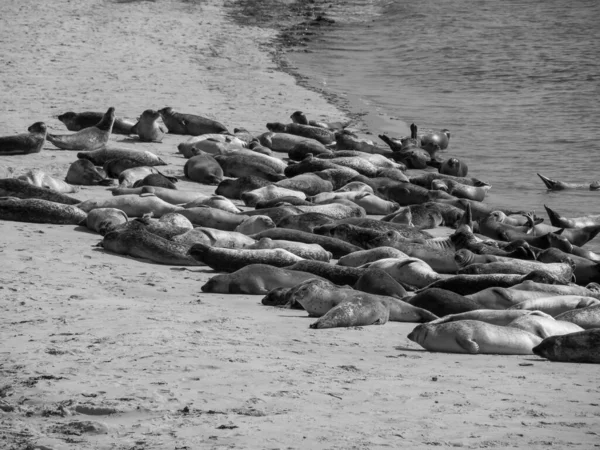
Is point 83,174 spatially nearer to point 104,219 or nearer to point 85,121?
point 104,219

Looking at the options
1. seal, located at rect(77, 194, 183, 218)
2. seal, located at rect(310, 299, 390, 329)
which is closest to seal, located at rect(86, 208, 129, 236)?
seal, located at rect(77, 194, 183, 218)

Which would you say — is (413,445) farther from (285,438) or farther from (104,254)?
(104,254)

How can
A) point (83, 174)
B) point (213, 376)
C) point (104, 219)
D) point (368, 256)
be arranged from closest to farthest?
point (213, 376) → point (368, 256) → point (104, 219) → point (83, 174)

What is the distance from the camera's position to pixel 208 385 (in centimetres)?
390

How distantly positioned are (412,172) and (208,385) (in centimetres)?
813

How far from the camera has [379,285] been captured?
609cm

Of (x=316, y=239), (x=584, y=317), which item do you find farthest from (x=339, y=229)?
(x=584, y=317)

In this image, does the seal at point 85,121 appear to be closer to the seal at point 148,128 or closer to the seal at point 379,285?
the seal at point 148,128

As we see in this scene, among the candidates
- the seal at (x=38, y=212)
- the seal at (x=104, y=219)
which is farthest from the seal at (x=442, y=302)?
the seal at (x=38, y=212)

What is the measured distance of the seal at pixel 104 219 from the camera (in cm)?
744

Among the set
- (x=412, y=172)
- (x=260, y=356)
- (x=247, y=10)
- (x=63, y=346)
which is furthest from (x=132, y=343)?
(x=247, y=10)

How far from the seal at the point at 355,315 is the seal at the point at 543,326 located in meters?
0.70

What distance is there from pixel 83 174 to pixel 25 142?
48.2 inches

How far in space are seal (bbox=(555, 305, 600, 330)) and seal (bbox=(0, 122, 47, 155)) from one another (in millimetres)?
6268
